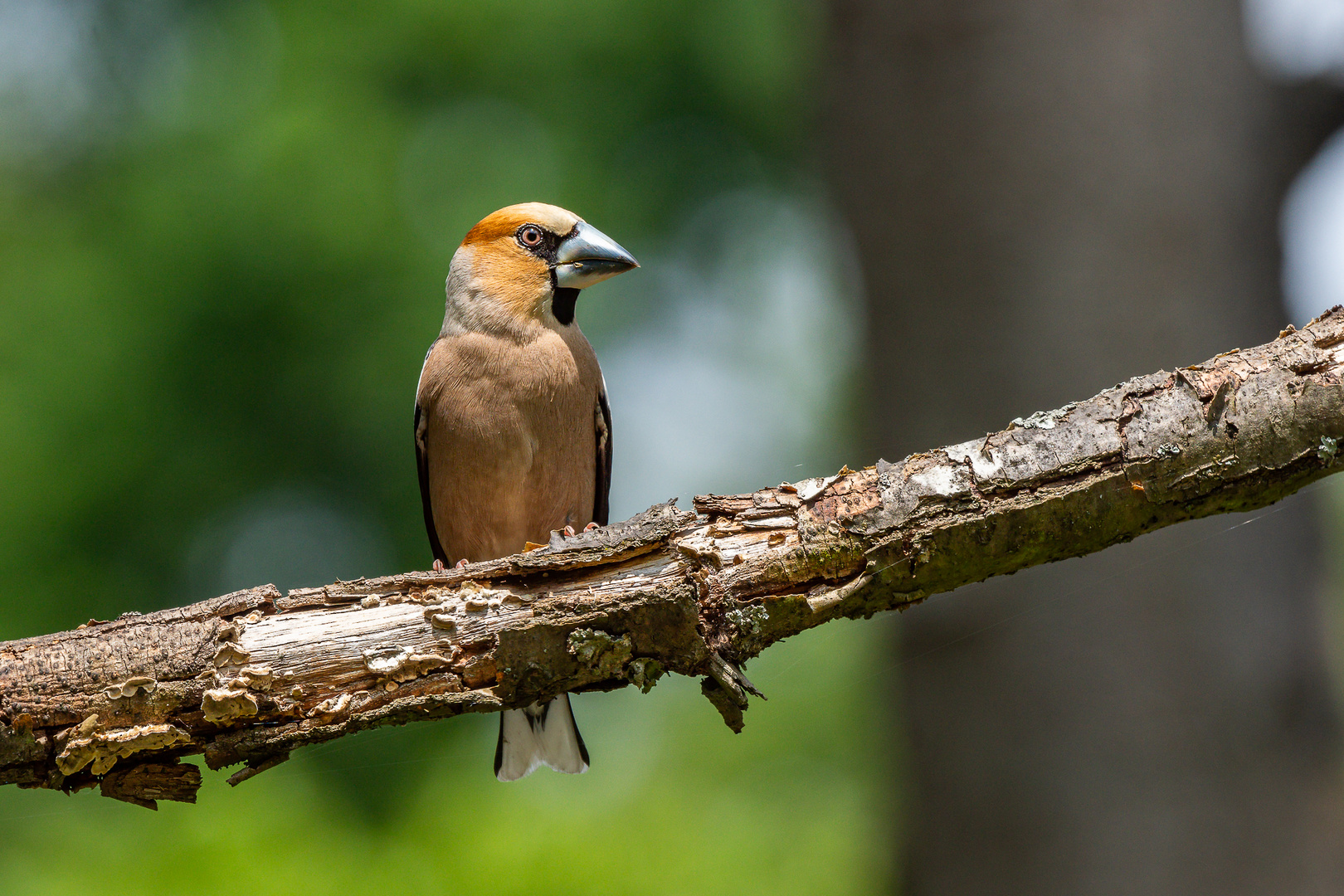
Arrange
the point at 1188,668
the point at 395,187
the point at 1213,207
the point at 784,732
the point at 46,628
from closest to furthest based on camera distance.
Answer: the point at 1188,668 → the point at 1213,207 → the point at 46,628 → the point at 395,187 → the point at 784,732

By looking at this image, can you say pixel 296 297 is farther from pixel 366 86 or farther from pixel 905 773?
pixel 905 773

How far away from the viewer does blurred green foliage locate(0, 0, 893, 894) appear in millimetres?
8867

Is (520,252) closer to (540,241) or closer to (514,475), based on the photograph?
(540,241)

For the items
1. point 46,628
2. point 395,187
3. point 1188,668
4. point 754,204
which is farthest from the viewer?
point 754,204

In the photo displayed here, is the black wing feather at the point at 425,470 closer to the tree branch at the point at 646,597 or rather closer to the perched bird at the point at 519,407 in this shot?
the perched bird at the point at 519,407

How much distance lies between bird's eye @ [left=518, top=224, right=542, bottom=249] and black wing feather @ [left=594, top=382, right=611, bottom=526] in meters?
0.72

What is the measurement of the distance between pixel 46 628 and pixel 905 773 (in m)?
7.55

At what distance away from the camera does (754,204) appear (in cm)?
1224

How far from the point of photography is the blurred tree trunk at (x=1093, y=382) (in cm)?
426

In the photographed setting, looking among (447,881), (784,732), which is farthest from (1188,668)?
(784,732)

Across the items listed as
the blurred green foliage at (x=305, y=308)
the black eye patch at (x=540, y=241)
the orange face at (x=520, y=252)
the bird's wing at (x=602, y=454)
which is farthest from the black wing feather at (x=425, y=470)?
the blurred green foliage at (x=305, y=308)

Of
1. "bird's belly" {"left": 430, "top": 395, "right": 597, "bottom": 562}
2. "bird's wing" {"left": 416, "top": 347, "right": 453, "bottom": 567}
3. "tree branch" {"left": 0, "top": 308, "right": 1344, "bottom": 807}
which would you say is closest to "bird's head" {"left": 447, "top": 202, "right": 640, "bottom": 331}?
"bird's wing" {"left": 416, "top": 347, "right": 453, "bottom": 567}

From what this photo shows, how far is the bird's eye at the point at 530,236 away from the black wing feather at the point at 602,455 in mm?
717

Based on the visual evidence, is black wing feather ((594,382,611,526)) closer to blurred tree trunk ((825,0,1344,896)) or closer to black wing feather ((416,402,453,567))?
black wing feather ((416,402,453,567))
